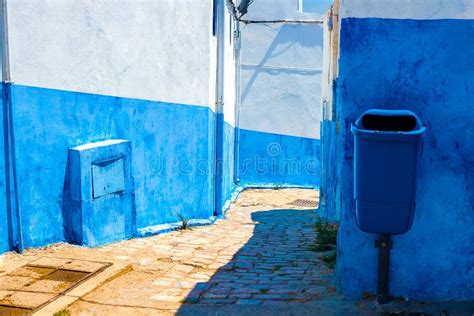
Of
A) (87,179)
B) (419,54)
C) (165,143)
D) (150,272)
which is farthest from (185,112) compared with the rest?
(419,54)

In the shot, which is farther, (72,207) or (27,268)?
(72,207)

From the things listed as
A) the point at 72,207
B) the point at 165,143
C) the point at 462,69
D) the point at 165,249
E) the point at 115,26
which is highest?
the point at 115,26

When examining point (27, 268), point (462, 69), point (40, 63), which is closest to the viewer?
point (462, 69)

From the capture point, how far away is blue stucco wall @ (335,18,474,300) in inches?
150

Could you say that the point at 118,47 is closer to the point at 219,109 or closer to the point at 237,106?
the point at 219,109

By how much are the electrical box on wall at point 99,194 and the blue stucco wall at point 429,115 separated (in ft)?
10.1

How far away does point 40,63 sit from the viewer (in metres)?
5.34

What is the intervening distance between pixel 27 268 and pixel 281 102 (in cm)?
980

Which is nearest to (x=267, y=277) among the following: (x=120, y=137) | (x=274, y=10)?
(x=120, y=137)

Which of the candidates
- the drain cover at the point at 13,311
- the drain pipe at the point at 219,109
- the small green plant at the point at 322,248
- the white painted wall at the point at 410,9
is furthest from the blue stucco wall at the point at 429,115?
the drain pipe at the point at 219,109

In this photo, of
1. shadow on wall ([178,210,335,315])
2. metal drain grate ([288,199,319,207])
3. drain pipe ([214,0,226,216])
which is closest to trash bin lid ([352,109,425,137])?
shadow on wall ([178,210,335,315])

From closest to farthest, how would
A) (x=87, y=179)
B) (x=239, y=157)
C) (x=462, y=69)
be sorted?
1. (x=462, y=69)
2. (x=87, y=179)
3. (x=239, y=157)

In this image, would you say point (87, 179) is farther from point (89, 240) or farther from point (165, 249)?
point (165, 249)

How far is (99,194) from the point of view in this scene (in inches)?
234
